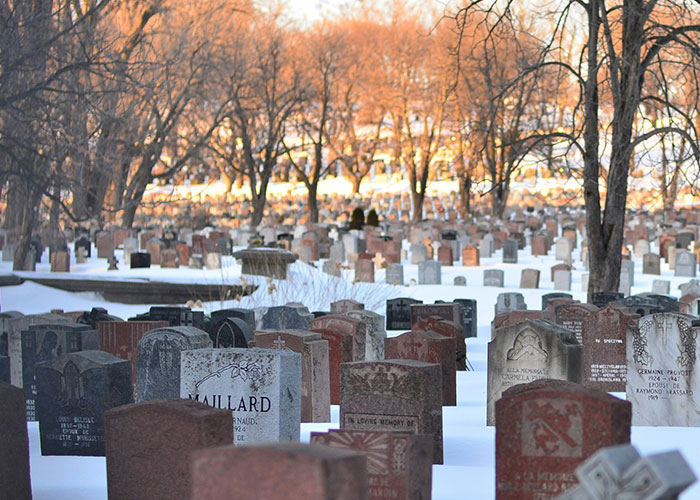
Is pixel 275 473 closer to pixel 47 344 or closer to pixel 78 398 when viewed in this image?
pixel 78 398

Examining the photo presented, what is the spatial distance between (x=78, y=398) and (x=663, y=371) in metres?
4.46

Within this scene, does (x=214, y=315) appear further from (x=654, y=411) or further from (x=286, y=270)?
(x=286, y=270)

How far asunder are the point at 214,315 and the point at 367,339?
1.94 metres

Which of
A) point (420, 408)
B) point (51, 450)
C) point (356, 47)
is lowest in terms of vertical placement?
point (51, 450)

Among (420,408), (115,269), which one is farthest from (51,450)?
(115,269)

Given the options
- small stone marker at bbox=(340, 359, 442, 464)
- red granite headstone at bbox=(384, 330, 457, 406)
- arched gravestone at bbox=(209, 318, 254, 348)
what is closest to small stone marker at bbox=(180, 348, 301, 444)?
small stone marker at bbox=(340, 359, 442, 464)

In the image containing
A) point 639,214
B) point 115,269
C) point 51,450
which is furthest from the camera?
point 639,214

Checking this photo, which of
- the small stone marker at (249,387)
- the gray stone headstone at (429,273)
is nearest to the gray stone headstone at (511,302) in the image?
the gray stone headstone at (429,273)

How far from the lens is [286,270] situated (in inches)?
818

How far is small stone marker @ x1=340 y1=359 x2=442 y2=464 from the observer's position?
6801mm

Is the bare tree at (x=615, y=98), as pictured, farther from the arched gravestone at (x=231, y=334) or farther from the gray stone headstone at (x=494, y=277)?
the gray stone headstone at (x=494, y=277)

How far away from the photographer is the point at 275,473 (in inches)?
141

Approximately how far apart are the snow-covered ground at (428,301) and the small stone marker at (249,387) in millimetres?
879

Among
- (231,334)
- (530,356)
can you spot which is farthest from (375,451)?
(231,334)
